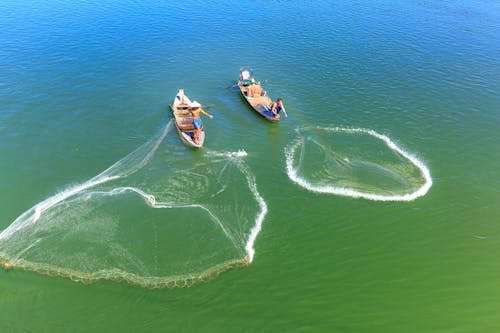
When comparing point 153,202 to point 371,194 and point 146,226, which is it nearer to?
point 146,226

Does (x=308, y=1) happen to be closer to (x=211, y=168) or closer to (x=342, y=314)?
(x=211, y=168)

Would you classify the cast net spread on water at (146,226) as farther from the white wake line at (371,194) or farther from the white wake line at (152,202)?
the white wake line at (371,194)

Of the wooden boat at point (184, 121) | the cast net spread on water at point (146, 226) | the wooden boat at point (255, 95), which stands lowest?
the cast net spread on water at point (146, 226)

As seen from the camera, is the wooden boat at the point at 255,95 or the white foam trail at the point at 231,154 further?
the wooden boat at the point at 255,95

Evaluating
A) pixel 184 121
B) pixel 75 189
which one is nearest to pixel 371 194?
pixel 184 121

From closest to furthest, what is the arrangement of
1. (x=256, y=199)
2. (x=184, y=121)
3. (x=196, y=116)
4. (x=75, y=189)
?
(x=256, y=199), (x=75, y=189), (x=196, y=116), (x=184, y=121)

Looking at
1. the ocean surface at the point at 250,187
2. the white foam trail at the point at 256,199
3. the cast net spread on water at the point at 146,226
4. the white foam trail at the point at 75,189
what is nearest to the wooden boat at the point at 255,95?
the ocean surface at the point at 250,187

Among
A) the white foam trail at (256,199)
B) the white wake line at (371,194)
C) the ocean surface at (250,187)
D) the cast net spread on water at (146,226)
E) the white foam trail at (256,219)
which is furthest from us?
the white wake line at (371,194)
